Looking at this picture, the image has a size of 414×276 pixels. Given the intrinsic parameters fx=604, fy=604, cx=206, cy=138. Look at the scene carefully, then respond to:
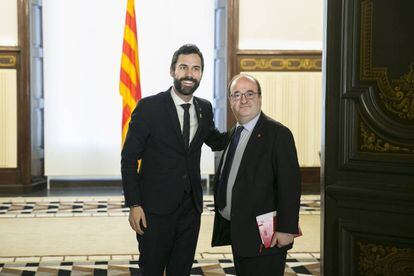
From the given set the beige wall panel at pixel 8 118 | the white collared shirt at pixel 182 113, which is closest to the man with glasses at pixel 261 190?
the white collared shirt at pixel 182 113

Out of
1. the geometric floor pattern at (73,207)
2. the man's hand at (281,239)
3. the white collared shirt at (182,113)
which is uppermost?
the white collared shirt at (182,113)

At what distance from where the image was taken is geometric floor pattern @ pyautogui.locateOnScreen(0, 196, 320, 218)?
240 inches

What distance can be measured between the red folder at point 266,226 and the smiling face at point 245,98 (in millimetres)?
405

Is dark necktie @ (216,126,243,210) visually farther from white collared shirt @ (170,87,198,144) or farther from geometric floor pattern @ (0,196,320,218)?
geometric floor pattern @ (0,196,320,218)

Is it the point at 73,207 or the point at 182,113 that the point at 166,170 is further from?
the point at 73,207

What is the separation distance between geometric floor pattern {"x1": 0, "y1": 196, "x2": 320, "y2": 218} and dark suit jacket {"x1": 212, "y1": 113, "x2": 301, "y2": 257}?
12.4ft

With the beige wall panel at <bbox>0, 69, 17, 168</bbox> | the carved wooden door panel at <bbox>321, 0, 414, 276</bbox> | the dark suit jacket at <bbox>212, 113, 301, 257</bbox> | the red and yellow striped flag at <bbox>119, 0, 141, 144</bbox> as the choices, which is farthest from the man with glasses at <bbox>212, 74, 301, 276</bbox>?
the beige wall panel at <bbox>0, 69, 17, 168</bbox>

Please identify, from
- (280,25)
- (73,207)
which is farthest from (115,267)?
(280,25)

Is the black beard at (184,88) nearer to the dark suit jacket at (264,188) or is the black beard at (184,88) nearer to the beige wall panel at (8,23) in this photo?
the dark suit jacket at (264,188)

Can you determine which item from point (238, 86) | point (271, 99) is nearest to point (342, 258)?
point (238, 86)

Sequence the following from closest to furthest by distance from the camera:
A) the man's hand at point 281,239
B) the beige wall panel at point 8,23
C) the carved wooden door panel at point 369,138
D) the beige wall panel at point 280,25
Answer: the carved wooden door panel at point 369,138, the man's hand at point 281,239, the beige wall panel at point 8,23, the beige wall panel at point 280,25

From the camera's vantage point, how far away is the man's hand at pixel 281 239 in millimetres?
2359

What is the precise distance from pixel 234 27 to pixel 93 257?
3.79 meters

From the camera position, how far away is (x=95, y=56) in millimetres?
7508
